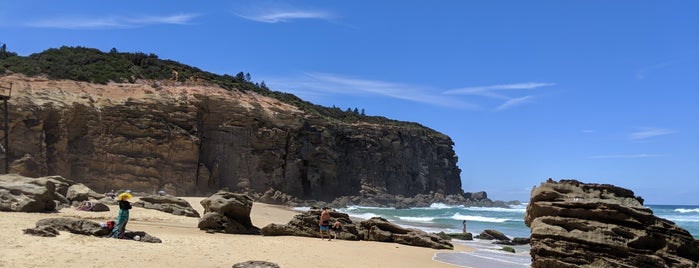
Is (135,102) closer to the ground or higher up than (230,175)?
higher up

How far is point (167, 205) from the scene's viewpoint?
A: 2289 cm

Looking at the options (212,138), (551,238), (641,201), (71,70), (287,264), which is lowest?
Answer: (287,264)

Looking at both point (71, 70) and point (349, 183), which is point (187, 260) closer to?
point (71, 70)

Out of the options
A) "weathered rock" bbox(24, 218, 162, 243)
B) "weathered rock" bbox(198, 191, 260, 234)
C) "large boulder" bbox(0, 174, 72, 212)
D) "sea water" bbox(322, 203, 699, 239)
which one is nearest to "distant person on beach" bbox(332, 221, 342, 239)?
"weathered rock" bbox(198, 191, 260, 234)

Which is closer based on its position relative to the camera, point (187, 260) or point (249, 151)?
point (187, 260)

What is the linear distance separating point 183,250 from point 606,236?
31.0 ft

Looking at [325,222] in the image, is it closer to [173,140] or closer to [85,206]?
[85,206]

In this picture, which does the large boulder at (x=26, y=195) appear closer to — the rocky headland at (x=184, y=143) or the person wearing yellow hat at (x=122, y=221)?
the person wearing yellow hat at (x=122, y=221)

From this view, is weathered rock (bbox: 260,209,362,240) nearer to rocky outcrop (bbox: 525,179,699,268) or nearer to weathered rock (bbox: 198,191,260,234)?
weathered rock (bbox: 198,191,260,234)

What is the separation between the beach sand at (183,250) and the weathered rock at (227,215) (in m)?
0.57

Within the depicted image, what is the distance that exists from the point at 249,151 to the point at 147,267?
39.3m

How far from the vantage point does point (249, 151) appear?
157ft

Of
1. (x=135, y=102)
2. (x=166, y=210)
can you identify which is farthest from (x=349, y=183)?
(x=166, y=210)

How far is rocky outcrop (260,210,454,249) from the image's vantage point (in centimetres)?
1812
